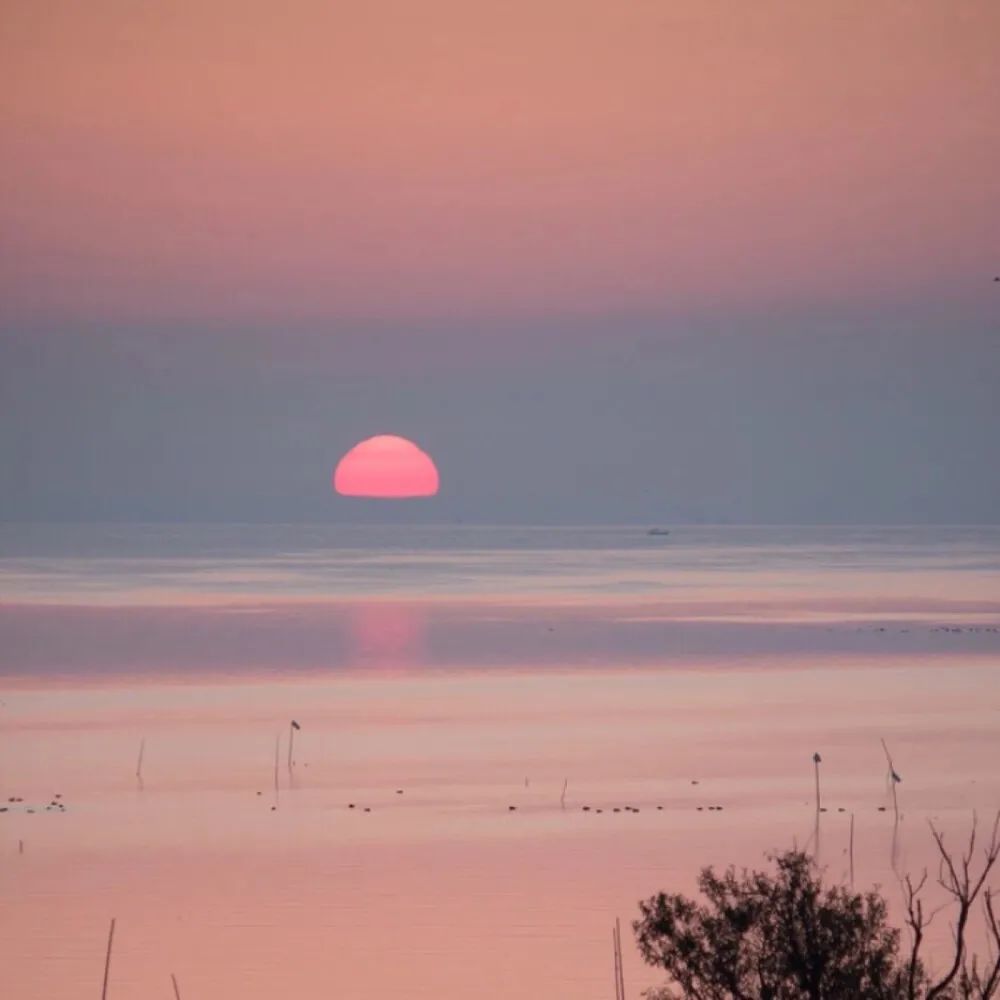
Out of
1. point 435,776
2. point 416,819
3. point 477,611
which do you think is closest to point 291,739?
point 435,776

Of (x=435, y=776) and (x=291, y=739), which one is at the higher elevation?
(x=291, y=739)

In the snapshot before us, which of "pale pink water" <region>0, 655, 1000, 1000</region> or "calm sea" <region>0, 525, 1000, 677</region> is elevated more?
"calm sea" <region>0, 525, 1000, 677</region>

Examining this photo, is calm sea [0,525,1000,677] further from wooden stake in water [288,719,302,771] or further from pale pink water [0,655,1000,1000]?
wooden stake in water [288,719,302,771]

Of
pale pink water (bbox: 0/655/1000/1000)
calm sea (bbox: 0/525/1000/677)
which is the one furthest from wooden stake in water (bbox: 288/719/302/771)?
calm sea (bbox: 0/525/1000/677)

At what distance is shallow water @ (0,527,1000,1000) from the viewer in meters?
21.7

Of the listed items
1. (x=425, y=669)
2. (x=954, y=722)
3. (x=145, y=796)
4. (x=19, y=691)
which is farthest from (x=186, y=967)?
(x=425, y=669)

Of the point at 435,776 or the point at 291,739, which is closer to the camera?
the point at 435,776

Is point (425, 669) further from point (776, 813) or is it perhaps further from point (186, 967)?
point (186, 967)

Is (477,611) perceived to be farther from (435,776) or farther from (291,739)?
(435,776)

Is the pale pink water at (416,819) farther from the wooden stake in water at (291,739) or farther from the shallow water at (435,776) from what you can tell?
the wooden stake in water at (291,739)

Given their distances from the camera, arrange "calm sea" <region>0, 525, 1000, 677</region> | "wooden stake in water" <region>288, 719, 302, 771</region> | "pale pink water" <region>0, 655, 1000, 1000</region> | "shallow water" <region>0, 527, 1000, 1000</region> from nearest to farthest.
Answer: "pale pink water" <region>0, 655, 1000, 1000</region>
"shallow water" <region>0, 527, 1000, 1000</region>
"wooden stake in water" <region>288, 719, 302, 771</region>
"calm sea" <region>0, 525, 1000, 677</region>

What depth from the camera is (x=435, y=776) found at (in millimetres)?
33250

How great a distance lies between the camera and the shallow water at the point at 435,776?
21.7 m

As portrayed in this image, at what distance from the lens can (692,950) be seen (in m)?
13.4
